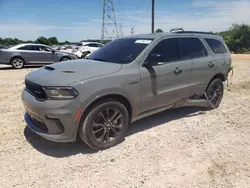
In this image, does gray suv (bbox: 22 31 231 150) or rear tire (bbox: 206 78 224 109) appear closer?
Answer: gray suv (bbox: 22 31 231 150)

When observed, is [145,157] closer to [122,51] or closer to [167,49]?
[122,51]

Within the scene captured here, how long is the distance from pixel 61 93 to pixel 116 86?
2.63 ft

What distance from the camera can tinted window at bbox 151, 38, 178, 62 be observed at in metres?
4.04

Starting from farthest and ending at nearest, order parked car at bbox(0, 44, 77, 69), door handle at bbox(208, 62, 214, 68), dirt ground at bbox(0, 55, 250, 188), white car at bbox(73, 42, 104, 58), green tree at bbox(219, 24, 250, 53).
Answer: green tree at bbox(219, 24, 250, 53) → white car at bbox(73, 42, 104, 58) → parked car at bbox(0, 44, 77, 69) → door handle at bbox(208, 62, 214, 68) → dirt ground at bbox(0, 55, 250, 188)

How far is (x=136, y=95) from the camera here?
3604mm

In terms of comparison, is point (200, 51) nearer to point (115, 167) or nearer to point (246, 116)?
point (246, 116)

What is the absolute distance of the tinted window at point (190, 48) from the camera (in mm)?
4438

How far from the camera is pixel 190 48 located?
4.64m

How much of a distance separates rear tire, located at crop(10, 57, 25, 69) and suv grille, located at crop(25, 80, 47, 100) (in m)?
10.2

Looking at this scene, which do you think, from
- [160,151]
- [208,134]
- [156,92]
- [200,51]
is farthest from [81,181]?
[200,51]

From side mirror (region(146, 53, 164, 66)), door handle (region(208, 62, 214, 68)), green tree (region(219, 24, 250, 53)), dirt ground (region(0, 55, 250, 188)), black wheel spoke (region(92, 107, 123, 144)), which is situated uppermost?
green tree (region(219, 24, 250, 53))

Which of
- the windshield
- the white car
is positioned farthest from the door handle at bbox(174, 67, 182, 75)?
the white car

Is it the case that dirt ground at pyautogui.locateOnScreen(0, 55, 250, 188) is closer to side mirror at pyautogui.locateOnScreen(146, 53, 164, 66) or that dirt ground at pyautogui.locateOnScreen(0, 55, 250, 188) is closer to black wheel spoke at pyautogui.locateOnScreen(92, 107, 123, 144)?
black wheel spoke at pyautogui.locateOnScreen(92, 107, 123, 144)

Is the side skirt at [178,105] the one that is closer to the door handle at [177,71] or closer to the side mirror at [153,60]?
the door handle at [177,71]
